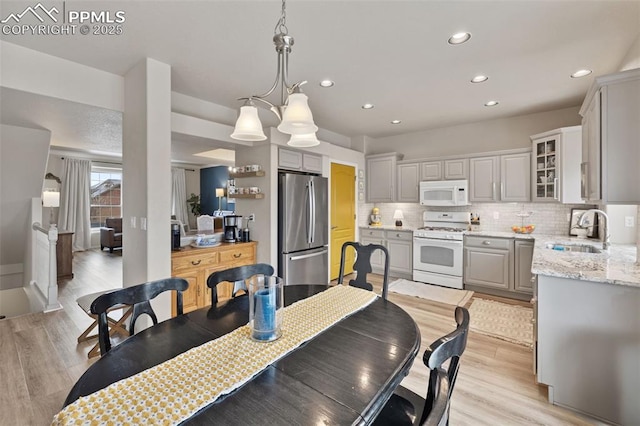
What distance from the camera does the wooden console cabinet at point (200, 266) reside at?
301 centimetres

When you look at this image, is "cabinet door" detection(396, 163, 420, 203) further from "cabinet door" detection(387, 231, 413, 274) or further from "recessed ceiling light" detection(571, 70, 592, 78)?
"recessed ceiling light" detection(571, 70, 592, 78)

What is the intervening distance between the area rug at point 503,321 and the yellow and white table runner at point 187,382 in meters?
2.47

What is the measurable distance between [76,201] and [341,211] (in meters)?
7.24

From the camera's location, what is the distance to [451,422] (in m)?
1.79

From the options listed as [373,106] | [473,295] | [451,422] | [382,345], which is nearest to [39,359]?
[382,345]

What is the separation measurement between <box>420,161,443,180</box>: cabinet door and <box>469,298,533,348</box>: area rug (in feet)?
6.98

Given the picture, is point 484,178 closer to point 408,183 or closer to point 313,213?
point 408,183

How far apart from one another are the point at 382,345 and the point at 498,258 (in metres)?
3.66

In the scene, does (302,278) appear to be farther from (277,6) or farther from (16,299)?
(16,299)

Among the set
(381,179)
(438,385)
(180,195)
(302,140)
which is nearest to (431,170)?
(381,179)

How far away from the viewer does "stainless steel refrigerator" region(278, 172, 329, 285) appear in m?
3.82

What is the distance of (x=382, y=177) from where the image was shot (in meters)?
5.49

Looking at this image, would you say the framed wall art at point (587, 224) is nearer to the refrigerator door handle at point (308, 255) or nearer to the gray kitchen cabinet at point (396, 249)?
the gray kitchen cabinet at point (396, 249)

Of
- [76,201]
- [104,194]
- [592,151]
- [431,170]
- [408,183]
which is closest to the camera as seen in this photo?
[592,151]
